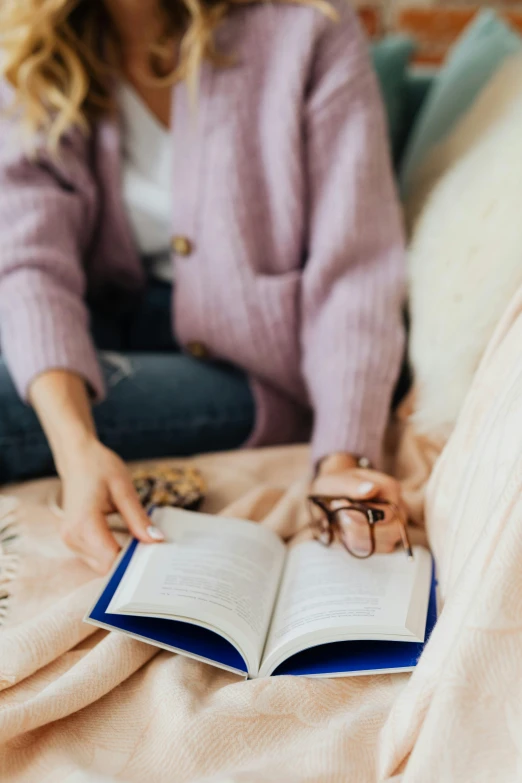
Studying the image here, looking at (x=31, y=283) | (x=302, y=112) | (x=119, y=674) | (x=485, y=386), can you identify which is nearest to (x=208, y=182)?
(x=302, y=112)

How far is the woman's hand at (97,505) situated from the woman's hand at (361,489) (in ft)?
0.65

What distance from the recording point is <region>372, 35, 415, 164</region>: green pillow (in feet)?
4.10

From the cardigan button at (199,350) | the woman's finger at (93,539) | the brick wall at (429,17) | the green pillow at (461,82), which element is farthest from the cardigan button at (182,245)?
the brick wall at (429,17)

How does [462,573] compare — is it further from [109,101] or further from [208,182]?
[109,101]

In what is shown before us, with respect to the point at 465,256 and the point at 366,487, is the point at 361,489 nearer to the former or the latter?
the point at 366,487

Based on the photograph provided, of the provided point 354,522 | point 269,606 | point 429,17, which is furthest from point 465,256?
point 429,17

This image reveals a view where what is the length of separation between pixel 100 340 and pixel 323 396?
1.57ft

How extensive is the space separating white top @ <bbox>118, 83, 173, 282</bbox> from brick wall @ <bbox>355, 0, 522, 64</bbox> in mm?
943

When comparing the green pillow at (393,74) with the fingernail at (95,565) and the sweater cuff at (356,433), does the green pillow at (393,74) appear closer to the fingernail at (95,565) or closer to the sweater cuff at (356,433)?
the sweater cuff at (356,433)

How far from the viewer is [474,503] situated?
59 centimetres

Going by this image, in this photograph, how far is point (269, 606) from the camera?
645 millimetres

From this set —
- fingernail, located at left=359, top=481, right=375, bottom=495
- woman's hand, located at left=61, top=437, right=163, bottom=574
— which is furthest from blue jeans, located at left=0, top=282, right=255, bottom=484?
fingernail, located at left=359, top=481, right=375, bottom=495

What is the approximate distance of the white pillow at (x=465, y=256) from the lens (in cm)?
80

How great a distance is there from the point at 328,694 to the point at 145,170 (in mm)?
877
